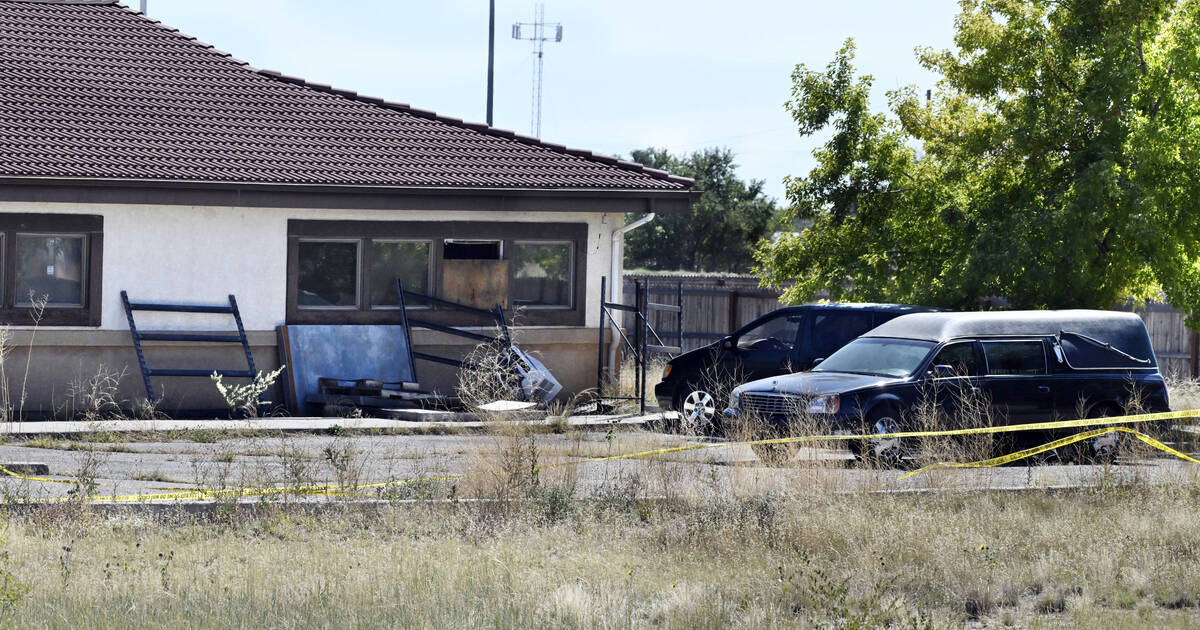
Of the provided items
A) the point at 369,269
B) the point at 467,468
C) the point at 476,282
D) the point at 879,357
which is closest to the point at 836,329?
the point at 879,357

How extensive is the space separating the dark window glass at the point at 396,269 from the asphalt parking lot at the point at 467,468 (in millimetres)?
4025

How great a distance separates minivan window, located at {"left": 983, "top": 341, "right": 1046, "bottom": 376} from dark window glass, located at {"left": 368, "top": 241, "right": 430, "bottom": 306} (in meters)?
8.16

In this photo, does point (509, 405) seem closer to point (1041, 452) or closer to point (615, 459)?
point (615, 459)

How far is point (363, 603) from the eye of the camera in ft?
25.1

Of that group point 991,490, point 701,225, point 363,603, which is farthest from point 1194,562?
point 701,225

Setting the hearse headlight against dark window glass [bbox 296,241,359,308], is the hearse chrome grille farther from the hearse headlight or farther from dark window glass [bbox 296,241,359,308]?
dark window glass [bbox 296,241,359,308]

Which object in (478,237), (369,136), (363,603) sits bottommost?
(363,603)

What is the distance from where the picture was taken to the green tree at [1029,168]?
17.7m

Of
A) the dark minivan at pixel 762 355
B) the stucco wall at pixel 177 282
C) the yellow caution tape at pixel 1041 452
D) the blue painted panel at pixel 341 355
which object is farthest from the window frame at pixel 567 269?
the yellow caution tape at pixel 1041 452

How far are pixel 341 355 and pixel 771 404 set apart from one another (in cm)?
678

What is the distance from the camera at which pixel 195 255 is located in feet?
59.9

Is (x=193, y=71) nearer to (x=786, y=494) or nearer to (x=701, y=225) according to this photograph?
(x=786, y=494)

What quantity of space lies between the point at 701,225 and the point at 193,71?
37777 millimetres

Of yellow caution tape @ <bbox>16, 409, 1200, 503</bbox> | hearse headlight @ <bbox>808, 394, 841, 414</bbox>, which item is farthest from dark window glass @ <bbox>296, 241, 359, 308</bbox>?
hearse headlight @ <bbox>808, 394, 841, 414</bbox>
